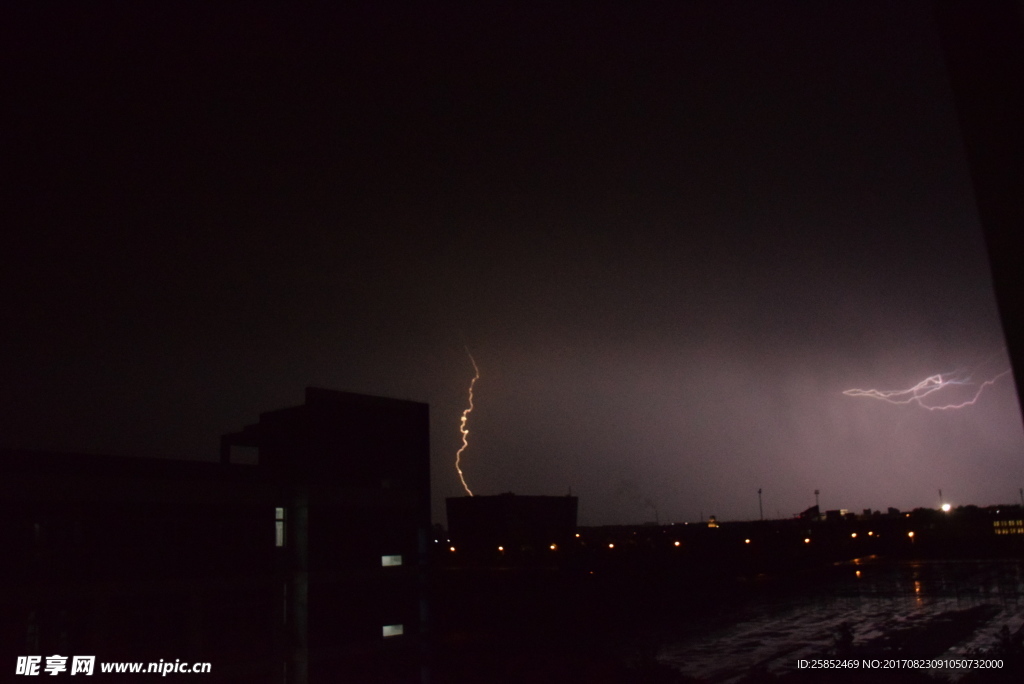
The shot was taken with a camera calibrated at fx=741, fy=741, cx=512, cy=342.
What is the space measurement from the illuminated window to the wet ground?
1032cm

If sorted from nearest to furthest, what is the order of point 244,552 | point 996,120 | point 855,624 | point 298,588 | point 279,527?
point 996,120 < point 298,588 < point 244,552 < point 279,527 < point 855,624

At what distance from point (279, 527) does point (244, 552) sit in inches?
42.9

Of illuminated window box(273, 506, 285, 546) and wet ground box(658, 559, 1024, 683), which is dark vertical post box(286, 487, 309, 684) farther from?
wet ground box(658, 559, 1024, 683)

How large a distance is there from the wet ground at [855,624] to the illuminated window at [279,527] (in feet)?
33.8

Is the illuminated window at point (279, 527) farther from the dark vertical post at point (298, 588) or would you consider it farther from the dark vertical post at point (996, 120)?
the dark vertical post at point (996, 120)

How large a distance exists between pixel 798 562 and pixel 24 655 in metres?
51.9

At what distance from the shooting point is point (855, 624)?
26562 mm

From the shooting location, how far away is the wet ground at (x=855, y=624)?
20.0 meters

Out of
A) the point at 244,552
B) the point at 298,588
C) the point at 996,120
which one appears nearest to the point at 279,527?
the point at 244,552

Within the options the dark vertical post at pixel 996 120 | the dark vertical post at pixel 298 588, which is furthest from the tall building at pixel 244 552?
the dark vertical post at pixel 996 120

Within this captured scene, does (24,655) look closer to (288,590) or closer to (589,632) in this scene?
(288,590)

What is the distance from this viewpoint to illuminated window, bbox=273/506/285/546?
1648 centimetres

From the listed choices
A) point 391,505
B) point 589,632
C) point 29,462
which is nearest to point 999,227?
point 29,462

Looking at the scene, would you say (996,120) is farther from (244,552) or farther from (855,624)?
(855,624)
